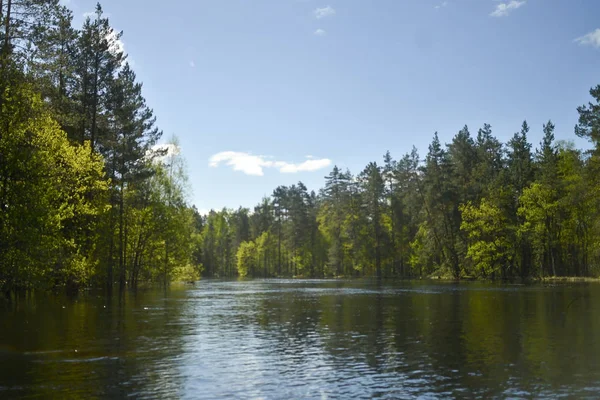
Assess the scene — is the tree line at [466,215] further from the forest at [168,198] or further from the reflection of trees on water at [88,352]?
the reflection of trees on water at [88,352]

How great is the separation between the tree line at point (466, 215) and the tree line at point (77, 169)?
4470 centimetres

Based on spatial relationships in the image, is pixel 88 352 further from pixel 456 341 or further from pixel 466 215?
pixel 466 215

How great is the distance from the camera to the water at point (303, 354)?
13359 millimetres

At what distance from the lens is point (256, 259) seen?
167125 mm

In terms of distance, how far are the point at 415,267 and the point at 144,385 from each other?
10738 centimetres

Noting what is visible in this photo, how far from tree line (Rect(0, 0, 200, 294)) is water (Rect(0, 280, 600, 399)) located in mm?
4706

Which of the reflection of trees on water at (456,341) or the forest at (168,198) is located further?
the forest at (168,198)

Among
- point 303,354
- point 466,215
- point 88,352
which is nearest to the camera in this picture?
point 88,352

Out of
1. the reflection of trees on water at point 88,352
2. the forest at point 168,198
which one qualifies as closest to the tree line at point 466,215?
the forest at point 168,198

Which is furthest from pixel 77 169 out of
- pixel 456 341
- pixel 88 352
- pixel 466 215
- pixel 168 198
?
pixel 466 215

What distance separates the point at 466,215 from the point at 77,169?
218ft

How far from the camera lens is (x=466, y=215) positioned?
8594 centimetres

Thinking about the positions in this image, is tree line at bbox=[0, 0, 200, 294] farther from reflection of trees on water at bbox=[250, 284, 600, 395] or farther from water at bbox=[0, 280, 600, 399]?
reflection of trees on water at bbox=[250, 284, 600, 395]

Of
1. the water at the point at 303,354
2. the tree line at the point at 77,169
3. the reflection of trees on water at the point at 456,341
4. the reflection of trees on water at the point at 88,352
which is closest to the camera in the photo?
the water at the point at 303,354
